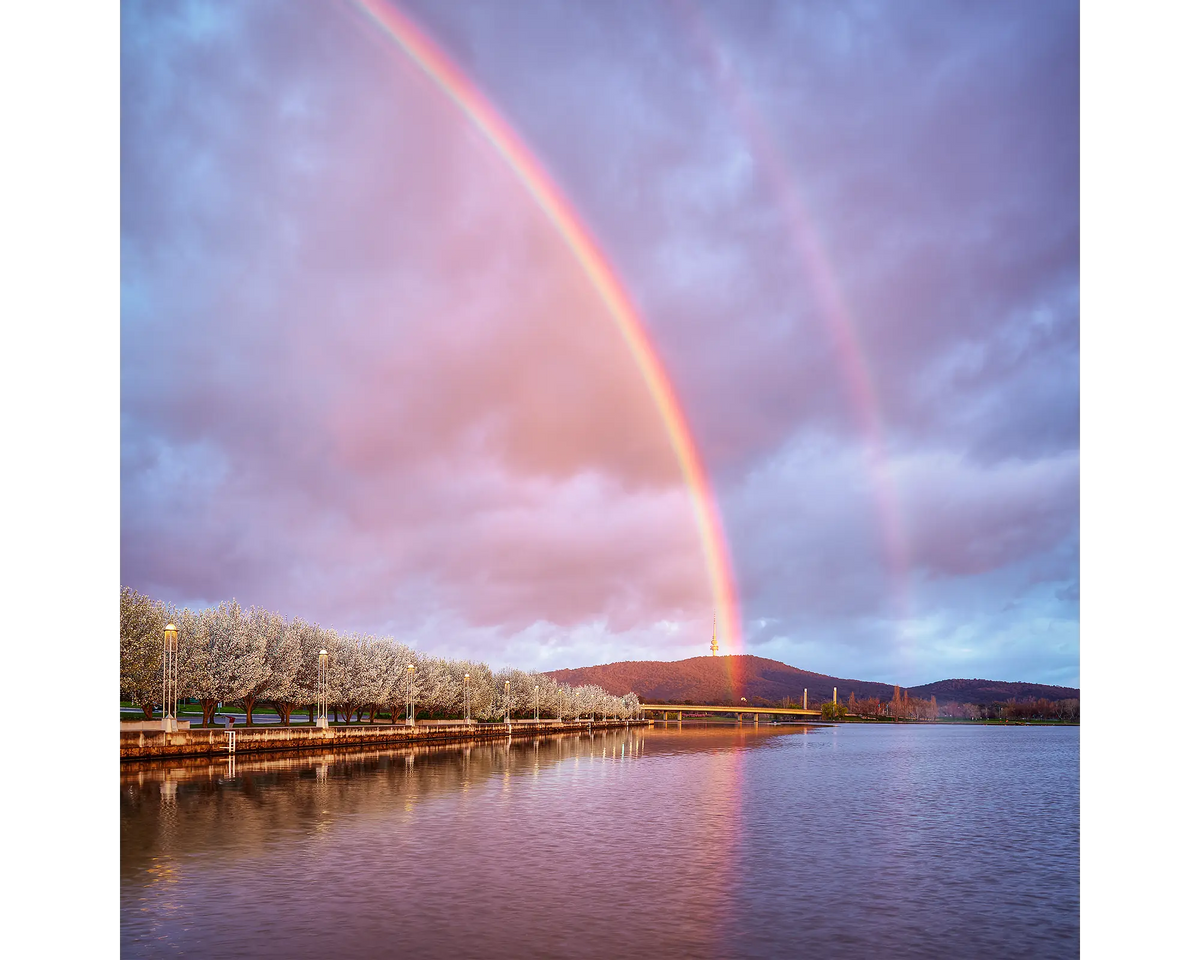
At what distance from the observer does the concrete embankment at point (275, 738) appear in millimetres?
62094

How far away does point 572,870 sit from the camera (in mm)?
30516

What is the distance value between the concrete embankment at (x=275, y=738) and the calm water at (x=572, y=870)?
2.49 m

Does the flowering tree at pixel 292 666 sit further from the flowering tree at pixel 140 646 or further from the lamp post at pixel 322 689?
the flowering tree at pixel 140 646

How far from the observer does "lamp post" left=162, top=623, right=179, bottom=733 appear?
66.6 m

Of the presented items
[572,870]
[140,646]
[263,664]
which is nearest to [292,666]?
[263,664]

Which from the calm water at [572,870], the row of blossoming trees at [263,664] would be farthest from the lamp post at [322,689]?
the calm water at [572,870]

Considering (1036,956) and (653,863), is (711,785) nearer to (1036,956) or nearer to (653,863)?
(653,863)

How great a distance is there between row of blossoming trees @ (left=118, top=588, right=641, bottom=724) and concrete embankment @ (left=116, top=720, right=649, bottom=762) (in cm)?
780

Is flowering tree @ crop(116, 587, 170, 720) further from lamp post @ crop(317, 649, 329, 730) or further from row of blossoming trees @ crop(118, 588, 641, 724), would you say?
lamp post @ crop(317, 649, 329, 730)

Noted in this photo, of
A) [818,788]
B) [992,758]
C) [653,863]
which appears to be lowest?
[992,758]

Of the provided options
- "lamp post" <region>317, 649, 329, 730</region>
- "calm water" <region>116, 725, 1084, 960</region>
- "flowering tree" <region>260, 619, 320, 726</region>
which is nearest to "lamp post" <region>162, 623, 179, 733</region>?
"calm water" <region>116, 725, 1084, 960</region>
